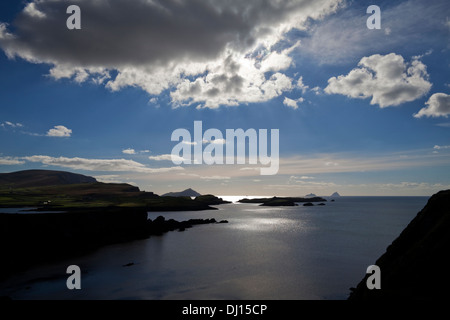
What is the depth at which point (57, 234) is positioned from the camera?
5534 cm

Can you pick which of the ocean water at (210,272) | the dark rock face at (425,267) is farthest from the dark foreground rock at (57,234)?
the dark rock face at (425,267)

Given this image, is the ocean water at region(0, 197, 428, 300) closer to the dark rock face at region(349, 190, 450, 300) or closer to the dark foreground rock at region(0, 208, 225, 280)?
the dark foreground rock at region(0, 208, 225, 280)

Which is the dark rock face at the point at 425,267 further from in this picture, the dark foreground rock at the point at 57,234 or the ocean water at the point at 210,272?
the dark foreground rock at the point at 57,234

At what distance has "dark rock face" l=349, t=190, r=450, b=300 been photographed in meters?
16.5

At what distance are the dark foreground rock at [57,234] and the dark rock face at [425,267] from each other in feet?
163

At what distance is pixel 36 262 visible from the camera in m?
→ 44.7

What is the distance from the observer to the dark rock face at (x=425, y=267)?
16.5m

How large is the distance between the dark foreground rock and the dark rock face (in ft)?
163

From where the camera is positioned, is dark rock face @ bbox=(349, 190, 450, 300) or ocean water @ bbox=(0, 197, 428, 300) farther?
ocean water @ bbox=(0, 197, 428, 300)

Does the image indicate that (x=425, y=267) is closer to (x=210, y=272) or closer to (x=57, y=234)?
(x=210, y=272)

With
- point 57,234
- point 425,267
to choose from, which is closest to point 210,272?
point 425,267

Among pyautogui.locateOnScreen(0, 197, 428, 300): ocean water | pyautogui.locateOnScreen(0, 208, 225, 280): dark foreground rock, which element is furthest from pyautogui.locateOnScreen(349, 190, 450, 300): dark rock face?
pyautogui.locateOnScreen(0, 208, 225, 280): dark foreground rock

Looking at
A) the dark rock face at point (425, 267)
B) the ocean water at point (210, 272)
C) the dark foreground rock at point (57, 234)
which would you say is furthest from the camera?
the dark foreground rock at point (57, 234)

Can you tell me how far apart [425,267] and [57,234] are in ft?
214
